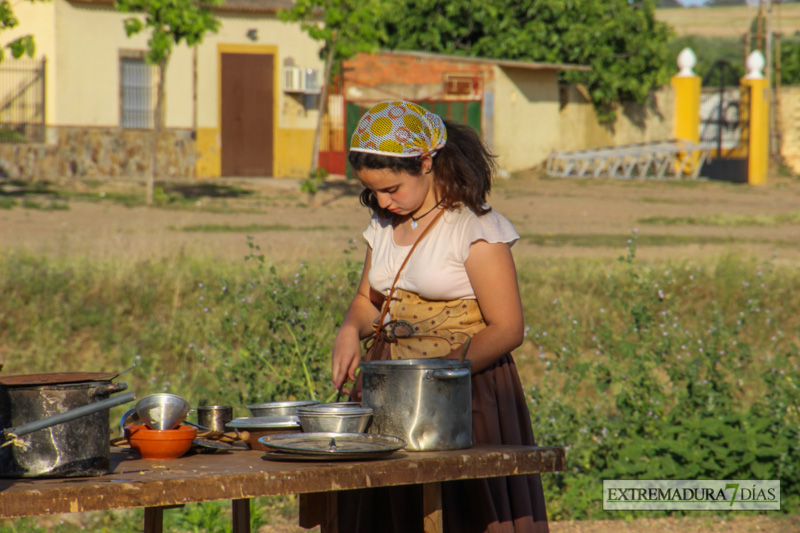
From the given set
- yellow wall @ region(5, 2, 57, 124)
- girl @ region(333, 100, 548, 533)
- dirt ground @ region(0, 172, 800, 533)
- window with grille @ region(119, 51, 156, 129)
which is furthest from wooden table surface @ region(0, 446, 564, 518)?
window with grille @ region(119, 51, 156, 129)

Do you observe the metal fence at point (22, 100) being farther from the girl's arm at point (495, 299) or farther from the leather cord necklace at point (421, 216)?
the girl's arm at point (495, 299)

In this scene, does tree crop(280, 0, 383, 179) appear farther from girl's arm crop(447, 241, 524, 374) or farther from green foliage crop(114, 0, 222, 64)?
girl's arm crop(447, 241, 524, 374)

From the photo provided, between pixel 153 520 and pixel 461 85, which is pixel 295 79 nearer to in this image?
pixel 461 85

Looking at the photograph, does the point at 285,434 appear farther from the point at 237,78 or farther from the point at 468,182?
the point at 237,78

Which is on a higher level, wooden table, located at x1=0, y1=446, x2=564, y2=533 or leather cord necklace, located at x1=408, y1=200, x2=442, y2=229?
leather cord necklace, located at x1=408, y1=200, x2=442, y2=229

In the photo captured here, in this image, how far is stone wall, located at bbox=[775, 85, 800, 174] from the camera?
30.2 meters

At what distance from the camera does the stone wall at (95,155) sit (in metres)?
18.7

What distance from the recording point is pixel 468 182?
2.59 meters

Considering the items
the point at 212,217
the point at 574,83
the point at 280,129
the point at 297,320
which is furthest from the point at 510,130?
the point at 297,320

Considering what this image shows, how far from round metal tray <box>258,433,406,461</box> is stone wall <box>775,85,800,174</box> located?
101ft

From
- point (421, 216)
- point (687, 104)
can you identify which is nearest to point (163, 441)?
point (421, 216)

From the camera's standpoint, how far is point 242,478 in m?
1.92

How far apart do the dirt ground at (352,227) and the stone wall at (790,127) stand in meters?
10.3

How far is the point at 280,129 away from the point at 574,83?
324 inches
